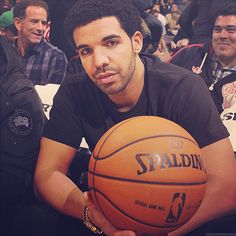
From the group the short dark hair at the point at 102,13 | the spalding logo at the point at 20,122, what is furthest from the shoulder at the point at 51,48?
the spalding logo at the point at 20,122

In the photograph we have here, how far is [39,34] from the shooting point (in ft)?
20.8

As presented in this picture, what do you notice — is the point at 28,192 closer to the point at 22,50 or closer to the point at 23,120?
the point at 23,120

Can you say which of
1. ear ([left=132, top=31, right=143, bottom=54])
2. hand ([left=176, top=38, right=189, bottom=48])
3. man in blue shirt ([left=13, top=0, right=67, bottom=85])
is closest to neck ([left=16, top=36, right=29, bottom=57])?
man in blue shirt ([left=13, top=0, right=67, bottom=85])

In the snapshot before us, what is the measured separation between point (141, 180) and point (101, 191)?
0.80 ft

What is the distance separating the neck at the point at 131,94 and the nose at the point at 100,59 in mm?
257

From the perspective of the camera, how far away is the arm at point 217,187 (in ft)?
8.18

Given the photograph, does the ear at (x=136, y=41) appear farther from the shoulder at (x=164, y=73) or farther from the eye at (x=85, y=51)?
the eye at (x=85, y=51)

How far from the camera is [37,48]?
601 cm

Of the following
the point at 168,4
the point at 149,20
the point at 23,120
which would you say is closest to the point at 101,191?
the point at 23,120

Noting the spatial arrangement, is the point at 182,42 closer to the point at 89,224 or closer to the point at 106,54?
the point at 106,54

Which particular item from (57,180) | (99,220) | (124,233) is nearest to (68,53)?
(57,180)

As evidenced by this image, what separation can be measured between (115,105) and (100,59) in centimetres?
39

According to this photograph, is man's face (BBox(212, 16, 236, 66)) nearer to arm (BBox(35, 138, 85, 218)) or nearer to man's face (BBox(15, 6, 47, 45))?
arm (BBox(35, 138, 85, 218))

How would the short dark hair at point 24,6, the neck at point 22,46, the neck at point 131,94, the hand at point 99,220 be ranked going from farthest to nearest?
the short dark hair at point 24,6 → the neck at point 22,46 → the neck at point 131,94 → the hand at point 99,220
